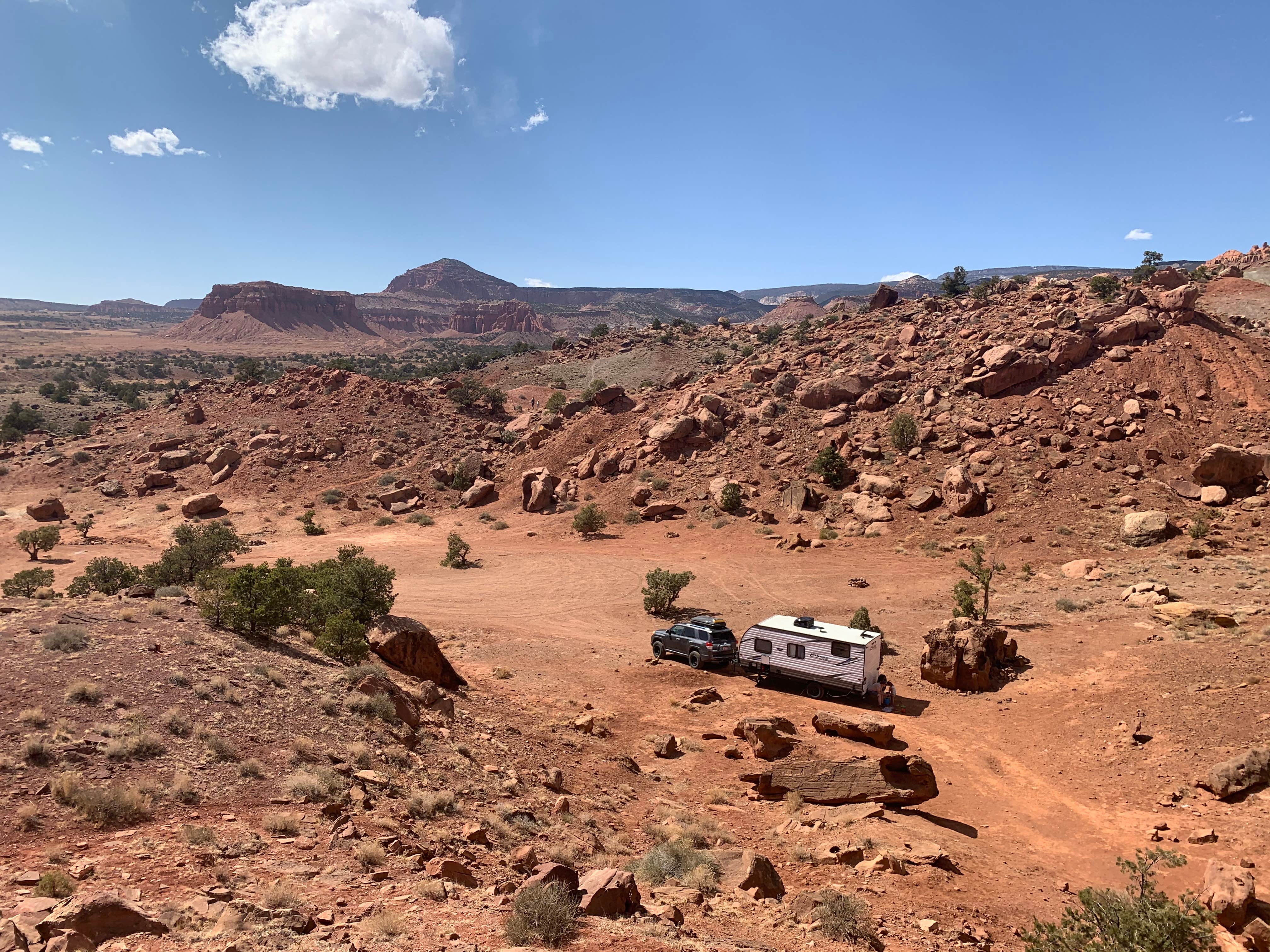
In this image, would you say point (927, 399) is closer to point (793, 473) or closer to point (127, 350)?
point (793, 473)

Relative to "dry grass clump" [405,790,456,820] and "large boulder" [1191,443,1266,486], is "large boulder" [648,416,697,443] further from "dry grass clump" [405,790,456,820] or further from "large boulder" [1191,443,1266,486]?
"dry grass clump" [405,790,456,820]

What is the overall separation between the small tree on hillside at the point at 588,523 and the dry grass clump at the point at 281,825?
27.8 metres

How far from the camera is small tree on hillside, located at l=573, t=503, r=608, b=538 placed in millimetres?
35688

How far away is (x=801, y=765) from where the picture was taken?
1238 cm

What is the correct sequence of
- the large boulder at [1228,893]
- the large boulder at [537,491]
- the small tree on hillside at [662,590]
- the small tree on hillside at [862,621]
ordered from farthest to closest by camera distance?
the large boulder at [537,491] < the small tree on hillside at [662,590] < the small tree on hillside at [862,621] < the large boulder at [1228,893]

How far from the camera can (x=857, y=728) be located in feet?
48.4

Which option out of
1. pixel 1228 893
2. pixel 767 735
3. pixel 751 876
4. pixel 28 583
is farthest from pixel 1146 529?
pixel 28 583

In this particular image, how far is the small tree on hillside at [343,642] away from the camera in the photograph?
544 inches

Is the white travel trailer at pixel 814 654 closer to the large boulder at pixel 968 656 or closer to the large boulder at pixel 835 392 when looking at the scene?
the large boulder at pixel 968 656

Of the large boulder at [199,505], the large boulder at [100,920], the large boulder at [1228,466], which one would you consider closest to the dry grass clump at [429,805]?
the large boulder at [100,920]

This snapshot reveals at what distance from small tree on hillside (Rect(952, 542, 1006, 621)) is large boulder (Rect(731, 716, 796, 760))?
343 inches

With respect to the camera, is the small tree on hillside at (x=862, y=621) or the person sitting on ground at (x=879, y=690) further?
the small tree on hillside at (x=862, y=621)

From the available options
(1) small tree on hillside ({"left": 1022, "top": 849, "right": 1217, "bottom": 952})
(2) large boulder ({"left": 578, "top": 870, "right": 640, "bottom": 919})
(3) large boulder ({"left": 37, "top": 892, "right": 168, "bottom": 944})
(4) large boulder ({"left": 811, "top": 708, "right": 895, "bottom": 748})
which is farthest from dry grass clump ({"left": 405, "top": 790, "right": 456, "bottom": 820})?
(4) large boulder ({"left": 811, "top": 708, "right": 895, "bottom": 748})

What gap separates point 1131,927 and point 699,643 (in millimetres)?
14037
